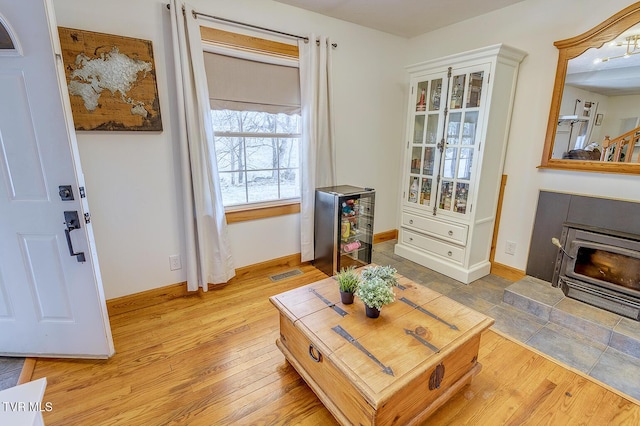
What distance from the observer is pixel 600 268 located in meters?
2.30

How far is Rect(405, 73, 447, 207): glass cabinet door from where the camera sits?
9.73 ft

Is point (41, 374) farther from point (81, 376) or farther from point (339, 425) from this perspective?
point (339, 425)

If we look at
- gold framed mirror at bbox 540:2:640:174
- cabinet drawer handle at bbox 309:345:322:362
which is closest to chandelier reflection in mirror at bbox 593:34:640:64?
gold framed mirror at bbox 540:2:640:174

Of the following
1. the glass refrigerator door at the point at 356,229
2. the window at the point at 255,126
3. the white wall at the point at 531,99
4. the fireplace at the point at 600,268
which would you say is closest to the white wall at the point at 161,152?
the window at the point at 255,126

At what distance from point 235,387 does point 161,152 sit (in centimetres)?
180

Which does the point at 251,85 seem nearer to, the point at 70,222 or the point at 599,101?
the point at 70,222

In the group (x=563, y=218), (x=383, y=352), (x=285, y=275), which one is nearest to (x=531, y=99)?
(x=563, y=218)

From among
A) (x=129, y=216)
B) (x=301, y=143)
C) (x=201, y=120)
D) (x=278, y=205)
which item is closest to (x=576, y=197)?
(x=301, y=143)

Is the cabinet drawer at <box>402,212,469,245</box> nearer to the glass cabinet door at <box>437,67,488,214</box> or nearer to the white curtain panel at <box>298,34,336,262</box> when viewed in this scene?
the glass cabinet door at <box>437,67,488,214</box>

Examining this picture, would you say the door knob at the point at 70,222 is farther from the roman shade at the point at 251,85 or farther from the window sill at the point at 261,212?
the roman shade at the point at 251,85

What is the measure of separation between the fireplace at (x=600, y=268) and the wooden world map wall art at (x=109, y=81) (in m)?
3.46

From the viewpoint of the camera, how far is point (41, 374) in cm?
172

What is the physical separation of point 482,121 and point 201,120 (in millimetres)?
2419

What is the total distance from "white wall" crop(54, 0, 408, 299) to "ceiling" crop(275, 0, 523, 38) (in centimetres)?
12
